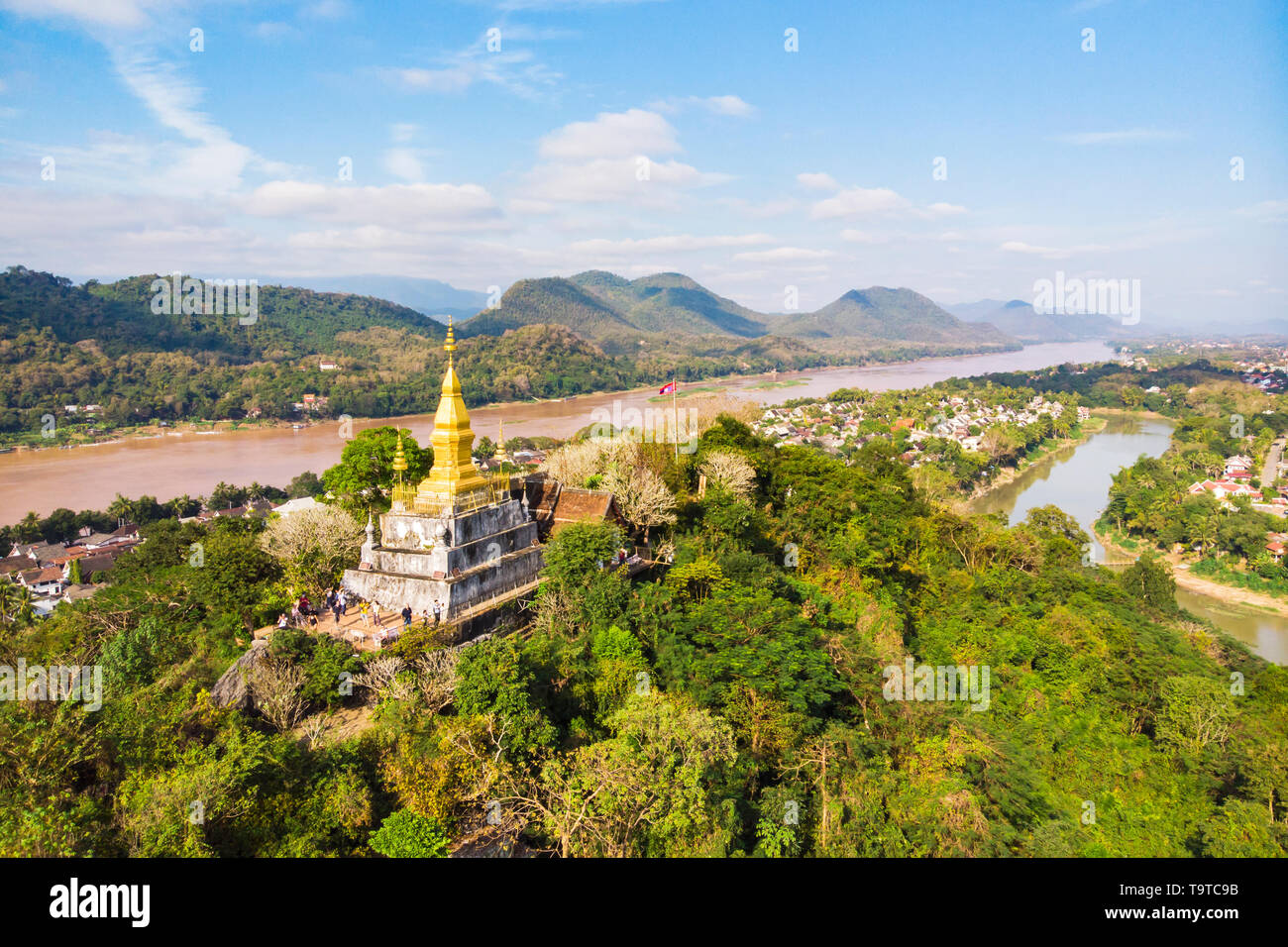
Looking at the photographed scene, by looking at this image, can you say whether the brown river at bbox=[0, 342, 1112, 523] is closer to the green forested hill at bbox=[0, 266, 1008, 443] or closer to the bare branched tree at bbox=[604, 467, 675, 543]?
the green forested hill at bbox=[0, 266, 1008, 443]

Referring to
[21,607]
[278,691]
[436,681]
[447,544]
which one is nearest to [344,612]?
[447,544]

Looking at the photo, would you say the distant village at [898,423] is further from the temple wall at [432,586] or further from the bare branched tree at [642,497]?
the temple wall at [432,586]

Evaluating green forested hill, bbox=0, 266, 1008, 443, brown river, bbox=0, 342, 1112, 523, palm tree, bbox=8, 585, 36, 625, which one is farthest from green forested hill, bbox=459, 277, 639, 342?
palm tree, bbox=8, 585, 36, 625

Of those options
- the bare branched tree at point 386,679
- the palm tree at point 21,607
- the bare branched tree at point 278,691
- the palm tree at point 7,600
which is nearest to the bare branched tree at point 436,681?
the bare branched tree at point 386,679

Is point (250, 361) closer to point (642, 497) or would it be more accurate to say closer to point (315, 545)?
point (315, 545)

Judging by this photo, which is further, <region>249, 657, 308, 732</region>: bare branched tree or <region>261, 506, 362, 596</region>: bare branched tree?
<region>261, 506, 362, 596</region>: bare branched tree

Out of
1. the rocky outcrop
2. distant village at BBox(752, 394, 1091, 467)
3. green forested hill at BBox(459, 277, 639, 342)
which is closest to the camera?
the rocky outcrop
